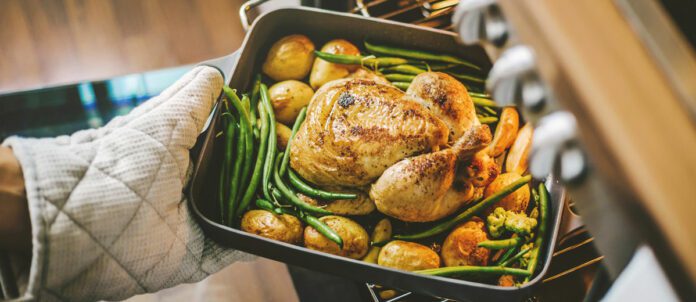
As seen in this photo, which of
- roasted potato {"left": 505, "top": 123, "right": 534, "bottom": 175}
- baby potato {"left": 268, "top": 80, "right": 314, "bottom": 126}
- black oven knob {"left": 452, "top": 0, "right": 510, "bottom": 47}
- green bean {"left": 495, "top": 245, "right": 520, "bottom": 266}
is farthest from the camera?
baby potato {"left": 268, "top": 80, "right": 314, "bottom": 126}

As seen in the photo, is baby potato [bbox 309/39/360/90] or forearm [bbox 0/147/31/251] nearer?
forearm [bbox 0/147/31/251]

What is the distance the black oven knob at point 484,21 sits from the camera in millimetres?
611

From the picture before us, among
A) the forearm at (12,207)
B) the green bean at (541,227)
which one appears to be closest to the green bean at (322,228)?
the green bean at (541,227)

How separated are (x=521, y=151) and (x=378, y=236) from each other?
16.9 inches

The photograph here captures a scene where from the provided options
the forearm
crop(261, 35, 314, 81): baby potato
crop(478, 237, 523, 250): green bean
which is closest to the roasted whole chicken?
crop(478, 237, 523, 250): green bean

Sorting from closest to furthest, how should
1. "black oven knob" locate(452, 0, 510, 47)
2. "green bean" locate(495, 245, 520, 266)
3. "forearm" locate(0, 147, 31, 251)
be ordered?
Answer: "black oven knob" locate(452, 0, 510, 47)
"forearm" locate(0, 147, 31, 251)
"green bean" locate(495, 245, 520, 266)

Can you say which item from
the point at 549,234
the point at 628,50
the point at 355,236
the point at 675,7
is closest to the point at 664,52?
the point at 628,50

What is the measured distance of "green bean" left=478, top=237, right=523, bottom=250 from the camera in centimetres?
106

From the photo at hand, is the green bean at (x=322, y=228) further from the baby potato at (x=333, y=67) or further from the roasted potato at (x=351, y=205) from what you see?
the baby potato at (x=333, y=67)

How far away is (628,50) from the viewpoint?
0.53 m

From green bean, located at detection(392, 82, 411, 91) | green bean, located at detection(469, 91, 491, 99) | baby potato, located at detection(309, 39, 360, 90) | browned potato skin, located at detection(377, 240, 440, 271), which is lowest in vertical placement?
browned potato skin, located at detection(377, 240, 440, 271)

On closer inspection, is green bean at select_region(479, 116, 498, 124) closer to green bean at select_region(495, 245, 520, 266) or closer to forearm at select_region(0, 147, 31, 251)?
green bean at select_region(495, 245, 520, 266)

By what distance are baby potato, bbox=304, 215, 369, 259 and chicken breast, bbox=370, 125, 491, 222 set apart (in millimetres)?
88

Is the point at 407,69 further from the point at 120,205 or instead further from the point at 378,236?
the point at 120,205
